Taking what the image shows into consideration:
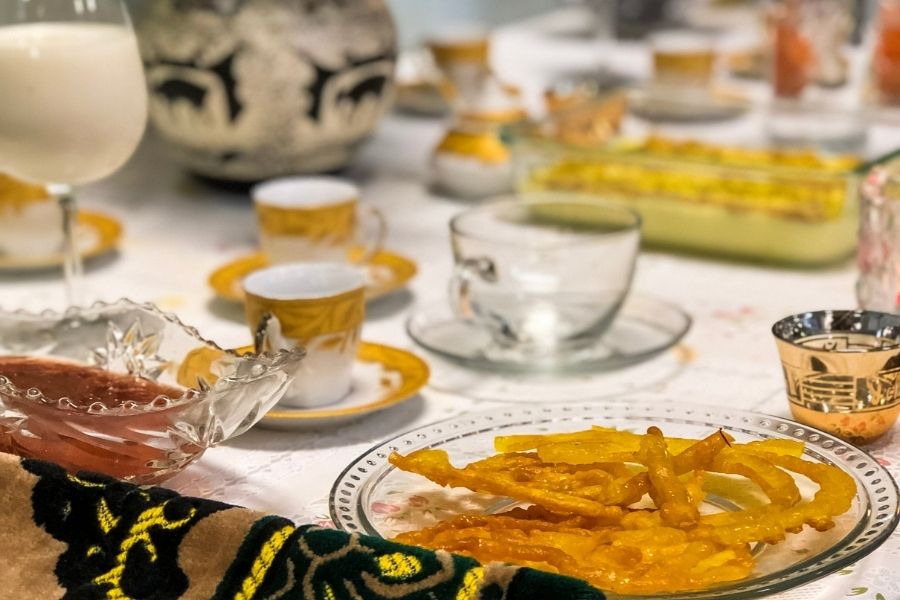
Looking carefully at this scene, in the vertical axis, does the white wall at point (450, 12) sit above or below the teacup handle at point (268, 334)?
above

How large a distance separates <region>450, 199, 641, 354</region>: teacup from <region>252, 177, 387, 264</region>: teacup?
16 centimetres

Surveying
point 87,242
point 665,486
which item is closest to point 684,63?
point 87,242

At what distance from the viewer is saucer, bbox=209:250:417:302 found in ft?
3.78

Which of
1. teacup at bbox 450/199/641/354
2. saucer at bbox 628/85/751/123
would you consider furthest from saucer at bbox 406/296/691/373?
saucer at bbox 628/85/751/123

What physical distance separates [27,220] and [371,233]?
339 mm

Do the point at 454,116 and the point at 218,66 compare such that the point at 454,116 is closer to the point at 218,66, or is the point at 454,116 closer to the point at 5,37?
the point at 218,66

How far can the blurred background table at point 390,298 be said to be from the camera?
0.82 metres

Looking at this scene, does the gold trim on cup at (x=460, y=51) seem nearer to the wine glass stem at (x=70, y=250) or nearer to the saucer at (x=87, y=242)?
the saucer at (x=87, y=242)

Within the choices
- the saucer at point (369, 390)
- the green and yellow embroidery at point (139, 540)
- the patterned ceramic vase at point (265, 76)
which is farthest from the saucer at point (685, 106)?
the green and yellow embroidery at point (139, 540)

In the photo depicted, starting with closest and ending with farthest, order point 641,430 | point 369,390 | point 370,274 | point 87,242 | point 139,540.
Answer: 1. point 139,540
2. point 641,430
3. point 369,390
4. point 370,274
5. point 87,242

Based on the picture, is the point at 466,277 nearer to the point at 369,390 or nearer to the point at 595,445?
the point at 369,390

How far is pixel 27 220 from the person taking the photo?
4.19ft

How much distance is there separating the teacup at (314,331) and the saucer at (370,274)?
8.5 inches

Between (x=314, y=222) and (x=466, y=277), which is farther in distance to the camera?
(x=314, y=222)
